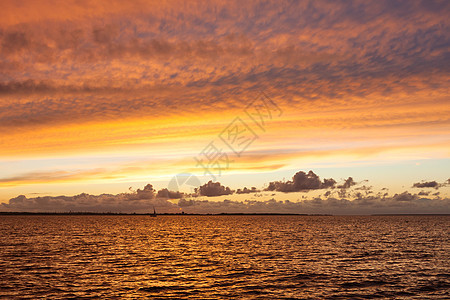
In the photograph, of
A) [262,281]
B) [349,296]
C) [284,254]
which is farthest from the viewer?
[284,254]

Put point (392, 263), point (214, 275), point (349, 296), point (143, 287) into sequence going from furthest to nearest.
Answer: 1. point (392, 263)
2. point (214, 275)
3. point (143, 287)
4. point (349, 296)

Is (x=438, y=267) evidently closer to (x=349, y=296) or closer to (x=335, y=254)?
(x=335, y=254)

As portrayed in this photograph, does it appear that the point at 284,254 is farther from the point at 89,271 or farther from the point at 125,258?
the point at 89,271

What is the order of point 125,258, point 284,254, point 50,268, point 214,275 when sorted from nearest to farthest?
point 214,275 → point 50,268 → point 125,258 → point 284,254

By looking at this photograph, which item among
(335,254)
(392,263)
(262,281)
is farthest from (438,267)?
(262,281)

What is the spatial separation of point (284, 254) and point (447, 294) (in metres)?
38.6

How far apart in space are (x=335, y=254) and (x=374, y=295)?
36270mm

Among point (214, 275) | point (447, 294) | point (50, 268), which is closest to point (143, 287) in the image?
point (214, 275)

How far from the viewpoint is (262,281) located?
2016 inches

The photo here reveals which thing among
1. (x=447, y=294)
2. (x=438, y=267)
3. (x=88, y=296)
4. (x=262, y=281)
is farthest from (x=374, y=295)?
(x=88, y=296)

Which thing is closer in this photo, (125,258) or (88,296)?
(88,296)

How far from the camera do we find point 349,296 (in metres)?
43.1

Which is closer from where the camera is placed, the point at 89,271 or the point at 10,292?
the point at 10,292

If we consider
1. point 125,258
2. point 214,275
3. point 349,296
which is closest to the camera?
point 349,296
